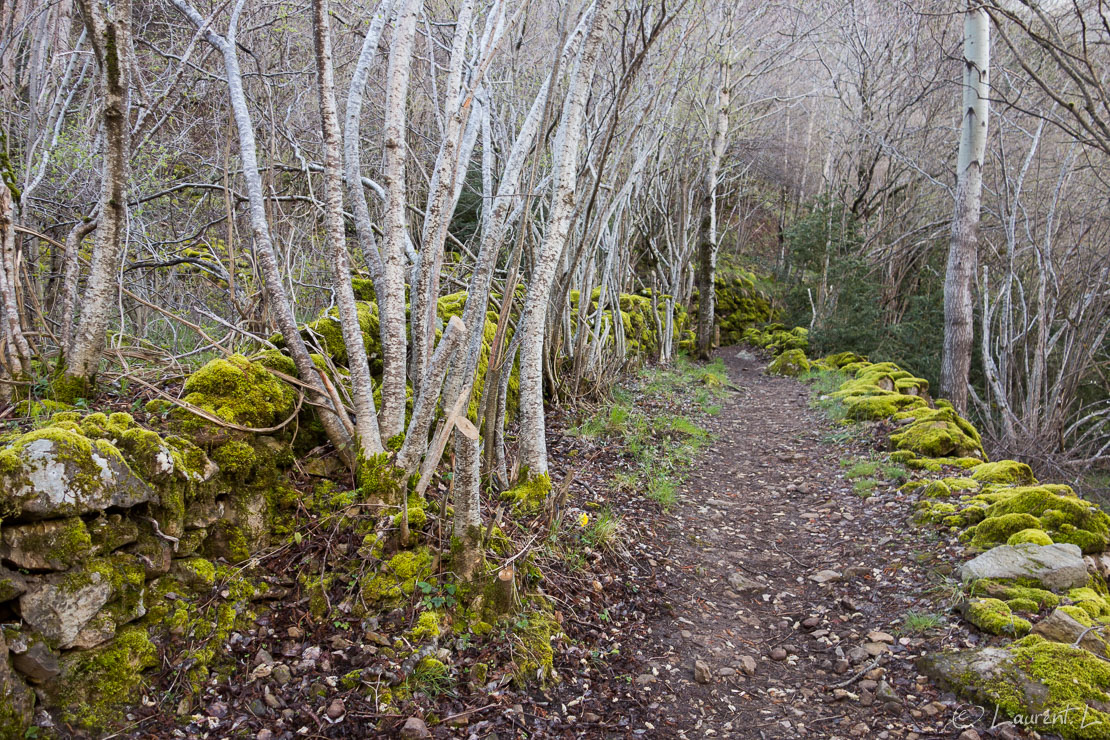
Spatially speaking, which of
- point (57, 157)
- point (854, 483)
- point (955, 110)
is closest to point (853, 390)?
point (854, 483)

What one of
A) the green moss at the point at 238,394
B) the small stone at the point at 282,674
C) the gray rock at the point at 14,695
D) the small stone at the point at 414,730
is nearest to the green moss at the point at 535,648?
the small stone at the point at 414,730

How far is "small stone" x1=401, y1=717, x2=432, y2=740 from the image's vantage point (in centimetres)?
232

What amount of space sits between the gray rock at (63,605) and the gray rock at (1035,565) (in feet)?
13.9


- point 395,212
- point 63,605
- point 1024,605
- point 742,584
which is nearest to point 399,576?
point 63,605

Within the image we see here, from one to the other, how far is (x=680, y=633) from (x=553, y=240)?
239cm

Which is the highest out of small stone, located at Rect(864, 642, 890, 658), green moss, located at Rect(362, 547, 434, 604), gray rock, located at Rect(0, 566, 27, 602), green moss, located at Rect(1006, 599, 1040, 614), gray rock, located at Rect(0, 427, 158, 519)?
gray rock, located at Rect(0, 427, 158, 519)

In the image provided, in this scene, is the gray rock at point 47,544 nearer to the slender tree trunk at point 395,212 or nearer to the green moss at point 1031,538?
the slender tree trunk at point 395,212

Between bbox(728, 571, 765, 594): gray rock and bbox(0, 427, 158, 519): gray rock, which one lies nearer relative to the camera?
bbox(0, 427, 158, 519): gray rock

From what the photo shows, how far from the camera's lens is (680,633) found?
11.4 ft

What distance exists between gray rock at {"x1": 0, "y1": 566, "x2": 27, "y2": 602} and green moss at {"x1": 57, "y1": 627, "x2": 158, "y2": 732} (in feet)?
0.90

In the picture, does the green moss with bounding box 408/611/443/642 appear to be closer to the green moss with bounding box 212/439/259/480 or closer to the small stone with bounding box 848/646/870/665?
the green moss with bounding box 212/439/259/480

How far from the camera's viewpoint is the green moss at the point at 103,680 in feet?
6.46

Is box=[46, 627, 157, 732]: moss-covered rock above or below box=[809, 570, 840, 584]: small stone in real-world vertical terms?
above

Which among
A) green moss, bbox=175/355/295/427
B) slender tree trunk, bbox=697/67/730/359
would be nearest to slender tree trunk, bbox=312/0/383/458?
green moss, bbox=175/355/295/427
